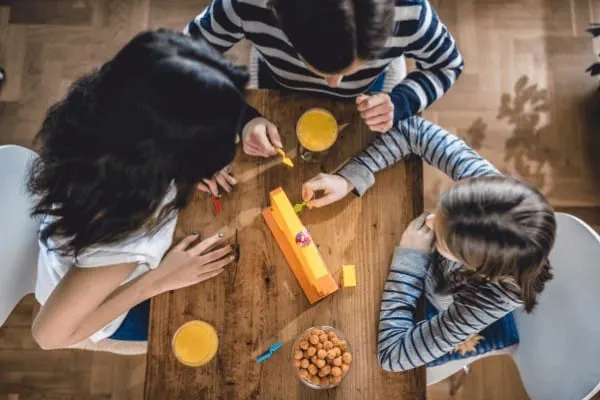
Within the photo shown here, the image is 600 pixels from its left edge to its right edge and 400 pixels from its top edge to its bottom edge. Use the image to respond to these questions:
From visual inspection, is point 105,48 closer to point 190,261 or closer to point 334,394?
point 190,261

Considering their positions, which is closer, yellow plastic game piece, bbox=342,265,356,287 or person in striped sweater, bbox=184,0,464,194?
person in striped sweater, bbox=184,0,464,194

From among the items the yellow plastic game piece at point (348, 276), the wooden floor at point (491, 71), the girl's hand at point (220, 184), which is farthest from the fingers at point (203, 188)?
the wooden floor at point (491, 71)

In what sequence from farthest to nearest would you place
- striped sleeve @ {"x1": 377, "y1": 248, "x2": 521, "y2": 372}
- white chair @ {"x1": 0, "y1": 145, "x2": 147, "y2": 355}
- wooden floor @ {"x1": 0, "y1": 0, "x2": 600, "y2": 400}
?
1. wooden floor @ {"x1": 0, "y1": 0, "x2": 600, "y2": 400}
2. white chair @ {"x1": 0, "y1": 145, "x2": 147, "y2": 355}
3. striped sleeve @ {"x1": 377, "y1": 248, "x2": 521, "y2": 372}

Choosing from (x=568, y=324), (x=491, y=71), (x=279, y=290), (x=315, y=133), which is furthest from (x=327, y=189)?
(x=491, y=71)

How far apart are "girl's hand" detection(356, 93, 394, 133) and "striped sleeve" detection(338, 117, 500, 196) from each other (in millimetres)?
27

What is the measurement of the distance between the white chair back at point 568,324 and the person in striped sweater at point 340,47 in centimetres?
47

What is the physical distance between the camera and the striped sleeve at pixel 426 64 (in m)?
1.32

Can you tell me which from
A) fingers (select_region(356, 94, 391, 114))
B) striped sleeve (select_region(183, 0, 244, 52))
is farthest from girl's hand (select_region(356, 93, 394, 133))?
striped sleeve (select_region(183, 0, 244, 52))

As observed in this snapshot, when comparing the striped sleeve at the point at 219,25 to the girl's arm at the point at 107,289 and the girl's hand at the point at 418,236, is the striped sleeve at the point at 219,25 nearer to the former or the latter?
the girl's arm at the point at 107,289

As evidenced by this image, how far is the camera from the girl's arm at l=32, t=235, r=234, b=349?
1.16 meters

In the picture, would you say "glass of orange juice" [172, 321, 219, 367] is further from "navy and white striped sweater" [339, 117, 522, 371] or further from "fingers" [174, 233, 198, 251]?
"navy and white striped sweater" [339, 117, 522, 371]

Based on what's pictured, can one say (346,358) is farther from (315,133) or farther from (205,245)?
(315,133)

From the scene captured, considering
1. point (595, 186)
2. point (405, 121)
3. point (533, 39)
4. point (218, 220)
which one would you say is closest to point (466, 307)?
point (405, 121)

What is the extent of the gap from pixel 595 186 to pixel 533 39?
61 cm
